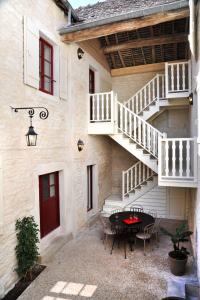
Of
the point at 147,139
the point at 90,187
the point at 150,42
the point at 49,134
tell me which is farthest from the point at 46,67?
the point at 90,187

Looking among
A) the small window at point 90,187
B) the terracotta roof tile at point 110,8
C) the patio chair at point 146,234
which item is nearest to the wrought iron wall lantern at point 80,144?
the small window at point 90,187

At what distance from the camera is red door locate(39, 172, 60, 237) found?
21.3ft

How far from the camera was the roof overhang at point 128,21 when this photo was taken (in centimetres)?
625

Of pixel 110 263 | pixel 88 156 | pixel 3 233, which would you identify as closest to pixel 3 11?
pixel 3 233

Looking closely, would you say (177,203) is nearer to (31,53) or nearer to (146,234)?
(146,234)

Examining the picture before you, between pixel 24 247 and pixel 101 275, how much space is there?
1.91 m

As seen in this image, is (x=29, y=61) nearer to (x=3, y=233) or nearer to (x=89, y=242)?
(x=3, y=233)

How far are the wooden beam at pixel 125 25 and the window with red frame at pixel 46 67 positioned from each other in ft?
2.36

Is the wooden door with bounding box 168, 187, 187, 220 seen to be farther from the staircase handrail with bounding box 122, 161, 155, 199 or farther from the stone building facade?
the staircase handrail with bounding box 122, 161, 155, 199

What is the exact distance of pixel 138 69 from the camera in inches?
447

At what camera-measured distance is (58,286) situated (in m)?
5.12

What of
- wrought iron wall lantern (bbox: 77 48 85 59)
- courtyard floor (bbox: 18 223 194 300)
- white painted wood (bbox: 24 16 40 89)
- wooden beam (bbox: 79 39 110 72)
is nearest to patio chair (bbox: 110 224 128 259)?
courtyard floor (bbox: 18 223 194 300)

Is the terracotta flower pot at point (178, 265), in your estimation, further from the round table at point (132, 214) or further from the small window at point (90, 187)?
the small window at point (90, 187)

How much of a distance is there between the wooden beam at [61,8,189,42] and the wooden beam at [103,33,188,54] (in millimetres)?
2736
